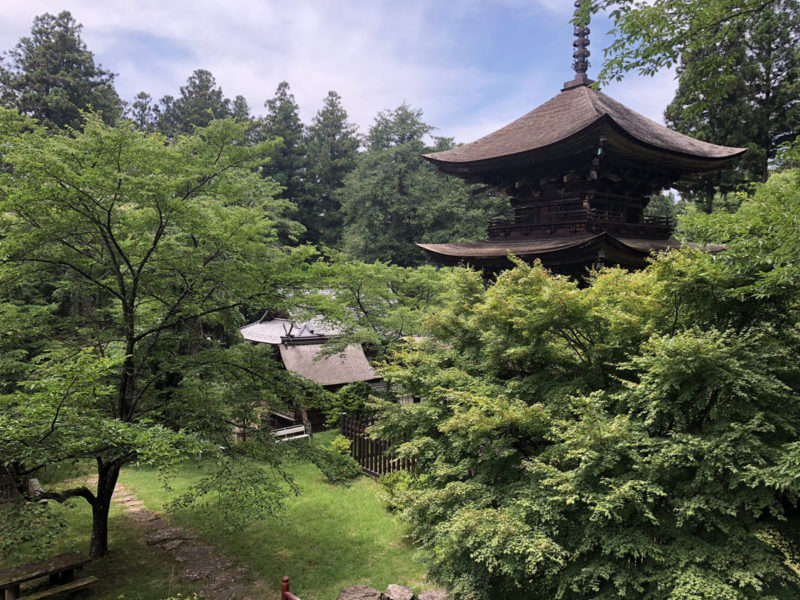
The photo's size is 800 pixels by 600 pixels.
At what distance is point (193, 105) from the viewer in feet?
141

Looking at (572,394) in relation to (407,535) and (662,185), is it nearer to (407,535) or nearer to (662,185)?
(407,535)

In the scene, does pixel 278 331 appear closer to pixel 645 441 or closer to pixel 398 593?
pixel 398 593

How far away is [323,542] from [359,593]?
177 centimetres

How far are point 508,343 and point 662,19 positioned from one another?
4390 mm

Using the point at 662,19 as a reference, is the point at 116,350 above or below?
below

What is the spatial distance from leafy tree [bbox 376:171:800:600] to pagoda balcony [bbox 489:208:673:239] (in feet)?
15.4

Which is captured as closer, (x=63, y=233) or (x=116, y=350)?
(x=63, y=233)

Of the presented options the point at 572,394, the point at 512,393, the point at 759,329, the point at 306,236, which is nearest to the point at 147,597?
the point at 512,393

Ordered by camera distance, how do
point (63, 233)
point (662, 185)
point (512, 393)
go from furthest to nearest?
point (662, 185)
point (63, 233)
point (512, 393)

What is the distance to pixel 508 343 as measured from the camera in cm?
580

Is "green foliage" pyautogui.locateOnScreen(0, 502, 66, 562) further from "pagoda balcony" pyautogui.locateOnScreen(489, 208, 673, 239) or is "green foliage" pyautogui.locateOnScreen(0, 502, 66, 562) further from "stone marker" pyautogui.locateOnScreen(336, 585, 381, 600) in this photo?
"pagoda balcony" pyautogui.locateOnScreen(489, 208, 673, 239)

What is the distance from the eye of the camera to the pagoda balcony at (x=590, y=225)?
9.88 meters

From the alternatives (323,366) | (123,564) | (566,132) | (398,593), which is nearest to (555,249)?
(566,132)

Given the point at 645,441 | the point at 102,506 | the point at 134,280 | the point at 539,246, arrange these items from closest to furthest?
1. the point at 645,441
2. the point at 134,280
3. the point at 102,506
4. the point at 539,246
